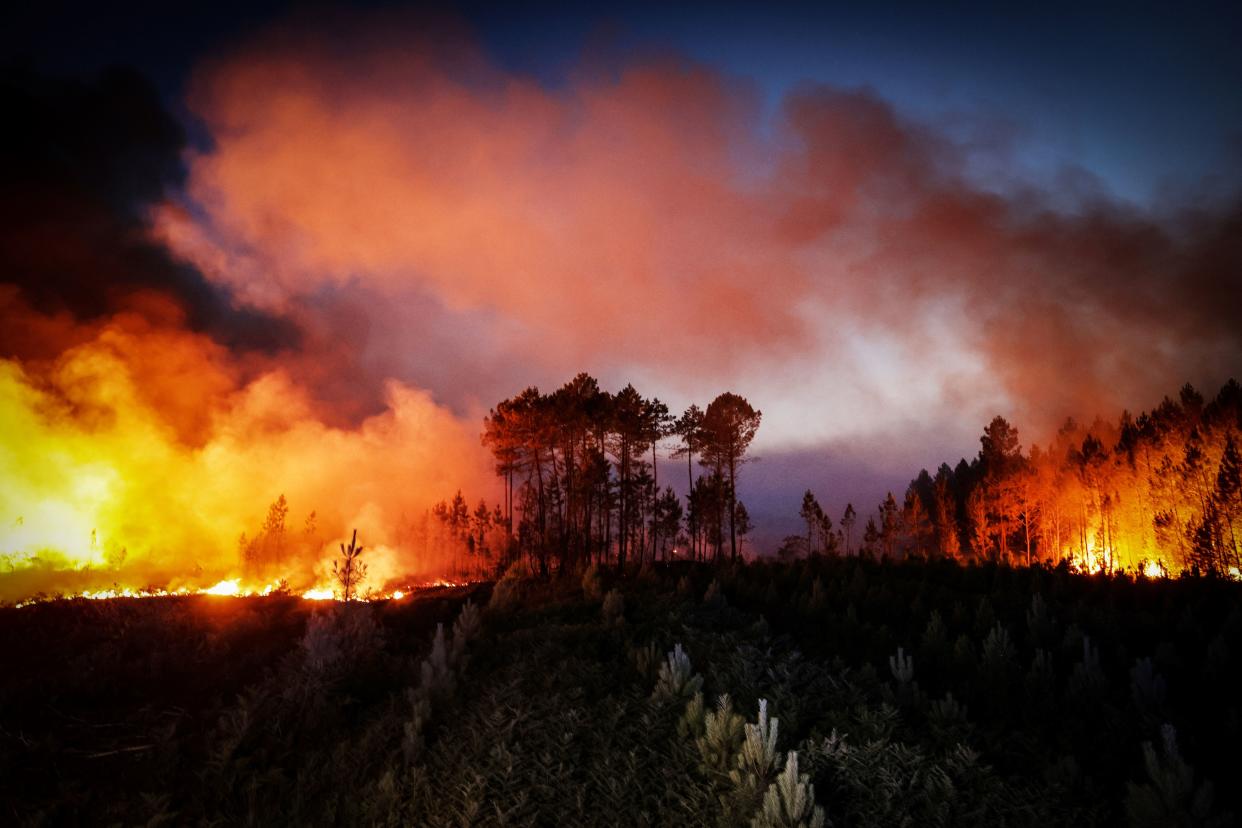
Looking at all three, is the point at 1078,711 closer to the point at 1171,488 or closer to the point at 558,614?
the point at 558,614

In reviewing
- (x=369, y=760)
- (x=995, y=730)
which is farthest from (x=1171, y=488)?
(x=369, y=760)

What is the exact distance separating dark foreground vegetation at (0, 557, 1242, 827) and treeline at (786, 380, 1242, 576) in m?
28.2

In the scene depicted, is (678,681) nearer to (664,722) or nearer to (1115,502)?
(664,722)

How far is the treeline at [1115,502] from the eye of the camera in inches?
1572

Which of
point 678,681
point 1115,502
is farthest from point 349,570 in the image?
point 1115,502

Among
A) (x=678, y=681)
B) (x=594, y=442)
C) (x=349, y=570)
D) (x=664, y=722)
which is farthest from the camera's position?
(x=594, y=442)

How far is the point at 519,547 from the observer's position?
216ft

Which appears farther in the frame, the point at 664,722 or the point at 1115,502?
the point at 1115,502

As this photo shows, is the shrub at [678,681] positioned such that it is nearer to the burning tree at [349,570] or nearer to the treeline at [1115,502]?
the burning tree at [349,570]

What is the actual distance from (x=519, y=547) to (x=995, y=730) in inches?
2469

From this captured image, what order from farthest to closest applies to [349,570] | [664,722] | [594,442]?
[594,442], [349,570], [664,722]

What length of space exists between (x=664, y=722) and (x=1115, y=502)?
6515 centimetres

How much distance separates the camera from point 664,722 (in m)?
6.97

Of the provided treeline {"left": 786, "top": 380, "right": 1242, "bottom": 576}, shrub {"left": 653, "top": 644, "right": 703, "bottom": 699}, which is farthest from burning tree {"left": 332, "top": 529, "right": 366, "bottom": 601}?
treeline {"left": 786, "top": 380, "right": 1242, "bottom": 576}
